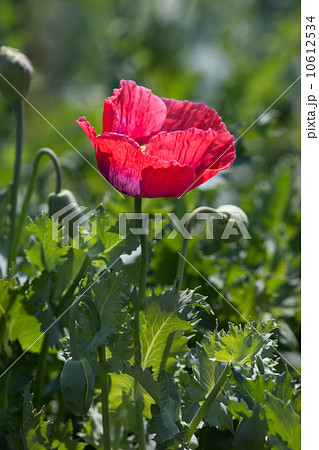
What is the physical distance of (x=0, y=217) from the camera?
92 cm

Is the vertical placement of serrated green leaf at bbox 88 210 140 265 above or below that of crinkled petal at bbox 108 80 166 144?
below

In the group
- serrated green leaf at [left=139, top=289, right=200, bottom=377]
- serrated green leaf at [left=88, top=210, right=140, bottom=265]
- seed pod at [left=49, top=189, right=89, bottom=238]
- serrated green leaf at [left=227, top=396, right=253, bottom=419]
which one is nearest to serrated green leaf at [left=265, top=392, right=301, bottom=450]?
serrated green leaf at [left=227, top=396, right=253, bottom=419]

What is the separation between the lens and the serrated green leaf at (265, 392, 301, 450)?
1.79 ft

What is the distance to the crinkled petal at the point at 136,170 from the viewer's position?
61 centimetres

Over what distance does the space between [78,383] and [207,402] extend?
0.13 m

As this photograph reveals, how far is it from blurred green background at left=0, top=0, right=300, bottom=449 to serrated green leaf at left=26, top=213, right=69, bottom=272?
0.09m

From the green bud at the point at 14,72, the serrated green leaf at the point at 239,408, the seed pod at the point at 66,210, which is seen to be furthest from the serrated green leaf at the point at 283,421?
the green bud at the point at 14,72

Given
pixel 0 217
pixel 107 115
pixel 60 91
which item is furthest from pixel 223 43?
pixel 107 115

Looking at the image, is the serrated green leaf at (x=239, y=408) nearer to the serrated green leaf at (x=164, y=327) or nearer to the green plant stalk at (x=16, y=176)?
the serrated green leaf at (x=164, y=327)

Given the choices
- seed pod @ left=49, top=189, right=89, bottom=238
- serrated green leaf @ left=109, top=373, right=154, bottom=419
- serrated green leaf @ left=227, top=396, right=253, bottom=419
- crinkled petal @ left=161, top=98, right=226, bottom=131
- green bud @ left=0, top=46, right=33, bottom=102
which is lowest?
serrated green leaf @ left=109, top=373, right=154, bottom=419

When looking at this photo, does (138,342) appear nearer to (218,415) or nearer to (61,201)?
(218,415)

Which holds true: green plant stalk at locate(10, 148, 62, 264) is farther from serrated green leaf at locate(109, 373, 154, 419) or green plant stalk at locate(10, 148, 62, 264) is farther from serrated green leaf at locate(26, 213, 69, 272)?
serrated green leaf at locate(109, 373, 154, 419)

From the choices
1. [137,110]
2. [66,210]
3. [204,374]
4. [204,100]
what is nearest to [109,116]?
[137,110]
